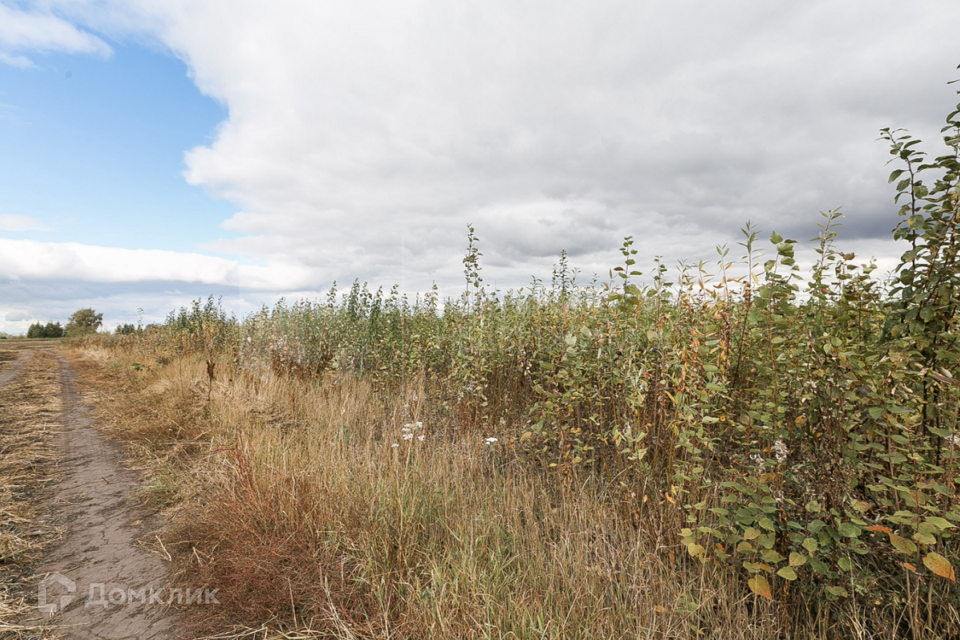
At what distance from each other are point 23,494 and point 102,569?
2074mm

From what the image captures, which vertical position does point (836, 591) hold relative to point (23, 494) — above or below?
above

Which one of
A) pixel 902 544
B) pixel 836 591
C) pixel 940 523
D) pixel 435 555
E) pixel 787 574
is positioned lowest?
pixel 435 555

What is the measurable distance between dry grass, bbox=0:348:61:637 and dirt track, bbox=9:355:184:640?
0.10m

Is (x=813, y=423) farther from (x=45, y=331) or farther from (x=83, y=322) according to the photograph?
(x=45, y=331)

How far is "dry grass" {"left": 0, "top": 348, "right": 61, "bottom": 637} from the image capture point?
8.93 feet

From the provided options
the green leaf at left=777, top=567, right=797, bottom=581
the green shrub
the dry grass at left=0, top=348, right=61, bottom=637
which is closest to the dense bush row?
the green leaf at left=777, top=567, right=797, bottom=581

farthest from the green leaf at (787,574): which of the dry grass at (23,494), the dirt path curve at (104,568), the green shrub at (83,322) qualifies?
the green shrub at (83,322)

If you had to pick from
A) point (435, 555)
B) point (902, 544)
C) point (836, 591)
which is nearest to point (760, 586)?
point (836, 591)

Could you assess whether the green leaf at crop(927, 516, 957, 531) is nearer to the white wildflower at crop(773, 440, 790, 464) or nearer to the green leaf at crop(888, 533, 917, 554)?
the green leaf at crop(888, 533, 917, 554)

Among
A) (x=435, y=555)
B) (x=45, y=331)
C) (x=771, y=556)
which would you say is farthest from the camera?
(x=45, y=331)

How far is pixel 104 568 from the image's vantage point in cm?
299

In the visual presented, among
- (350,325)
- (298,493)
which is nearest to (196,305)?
(350,325)

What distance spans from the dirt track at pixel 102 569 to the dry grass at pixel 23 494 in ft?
0.32

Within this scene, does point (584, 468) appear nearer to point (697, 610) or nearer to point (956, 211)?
point (697, 610)
